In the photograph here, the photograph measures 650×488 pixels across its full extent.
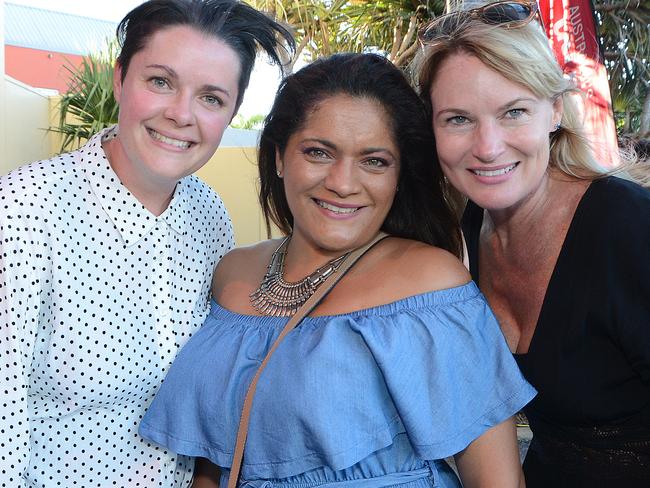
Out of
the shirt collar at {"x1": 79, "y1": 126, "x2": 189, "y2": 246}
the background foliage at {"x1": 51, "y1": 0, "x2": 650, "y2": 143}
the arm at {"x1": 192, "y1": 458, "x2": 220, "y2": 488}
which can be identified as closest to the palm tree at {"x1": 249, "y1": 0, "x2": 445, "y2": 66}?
the background foliage at {"x1": 51, "y1": 0, "x2": 650, "y2": 143}

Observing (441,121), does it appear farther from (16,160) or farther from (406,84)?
(16,160)

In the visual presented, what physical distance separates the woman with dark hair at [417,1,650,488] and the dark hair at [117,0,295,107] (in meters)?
0.56

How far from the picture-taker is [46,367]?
7.21ft

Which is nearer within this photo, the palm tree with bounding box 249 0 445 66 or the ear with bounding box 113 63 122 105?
the ear with bounding box 113 63 122 105

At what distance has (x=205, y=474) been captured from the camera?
2568 millimetres

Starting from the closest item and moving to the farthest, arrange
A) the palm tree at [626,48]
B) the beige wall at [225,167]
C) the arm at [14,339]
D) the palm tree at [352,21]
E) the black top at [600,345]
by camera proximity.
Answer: the arm at [14,339] < the black top at [600,345] < the palm tree at [626,48] < the beige wall at [225,167] < the palm tree at [352,21]

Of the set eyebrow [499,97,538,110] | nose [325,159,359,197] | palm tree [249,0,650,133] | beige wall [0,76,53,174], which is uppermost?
palm tree [249,0,650,133]

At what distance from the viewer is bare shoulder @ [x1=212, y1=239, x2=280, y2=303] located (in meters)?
2.72

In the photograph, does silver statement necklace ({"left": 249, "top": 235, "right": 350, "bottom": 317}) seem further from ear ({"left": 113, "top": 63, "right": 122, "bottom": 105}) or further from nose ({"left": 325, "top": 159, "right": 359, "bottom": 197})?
ear ({"left": 113, "top": 63, "right": 122, "bottom": 105})

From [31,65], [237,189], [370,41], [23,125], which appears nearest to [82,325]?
[23,125]

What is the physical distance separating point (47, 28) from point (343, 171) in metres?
34.5

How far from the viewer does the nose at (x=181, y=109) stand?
2365 millimetres

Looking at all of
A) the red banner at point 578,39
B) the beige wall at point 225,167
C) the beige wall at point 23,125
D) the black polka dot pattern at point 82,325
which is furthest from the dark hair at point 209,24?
the beige wall at point 225,167

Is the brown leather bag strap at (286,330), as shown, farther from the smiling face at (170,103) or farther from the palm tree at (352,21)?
the palm tree at (352,21)
